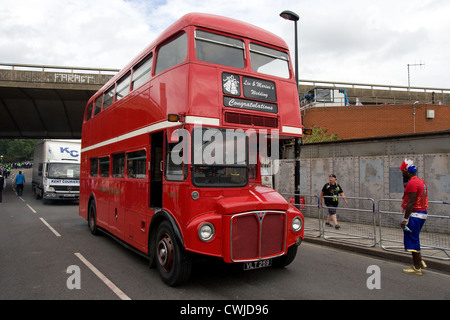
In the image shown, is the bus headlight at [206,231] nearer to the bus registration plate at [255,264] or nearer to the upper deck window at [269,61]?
the bus registration plate at [255,264]

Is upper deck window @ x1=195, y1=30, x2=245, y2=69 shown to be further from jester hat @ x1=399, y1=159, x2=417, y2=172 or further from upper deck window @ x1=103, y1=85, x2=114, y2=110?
upper deck window @ x1=103, y1=85, x2=114, y2=110

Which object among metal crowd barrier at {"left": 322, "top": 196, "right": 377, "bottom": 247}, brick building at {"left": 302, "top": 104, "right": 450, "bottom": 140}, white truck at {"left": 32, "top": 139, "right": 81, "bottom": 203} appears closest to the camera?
metal crowd barrier at {"left": 322, "top": 196, "right": 377, "bottom": 247}

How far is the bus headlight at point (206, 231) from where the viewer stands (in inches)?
176

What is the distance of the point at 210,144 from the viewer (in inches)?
193

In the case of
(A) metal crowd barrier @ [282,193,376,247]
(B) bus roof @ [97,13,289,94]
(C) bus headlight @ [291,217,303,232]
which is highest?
(B) bus roof @ [97,13,289,94]

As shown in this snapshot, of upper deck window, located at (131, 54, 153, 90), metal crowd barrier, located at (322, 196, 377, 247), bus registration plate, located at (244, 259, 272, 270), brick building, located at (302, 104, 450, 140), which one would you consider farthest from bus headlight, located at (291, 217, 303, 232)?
brick building, located at (302, 104, 450, 140)

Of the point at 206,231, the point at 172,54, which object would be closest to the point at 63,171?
the point at 172,54

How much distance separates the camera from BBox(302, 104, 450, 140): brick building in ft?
65.0

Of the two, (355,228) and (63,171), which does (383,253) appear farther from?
(63,171)

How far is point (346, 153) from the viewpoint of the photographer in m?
11.5

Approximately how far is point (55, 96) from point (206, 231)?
22.2 meters

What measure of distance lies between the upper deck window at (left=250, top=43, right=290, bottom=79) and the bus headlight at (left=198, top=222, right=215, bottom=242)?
275cm

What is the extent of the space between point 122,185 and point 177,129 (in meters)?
2.96
